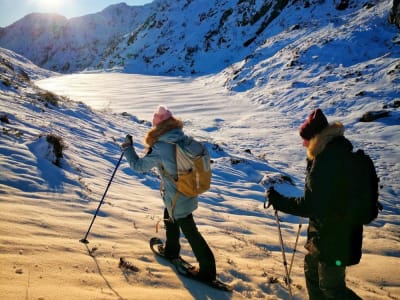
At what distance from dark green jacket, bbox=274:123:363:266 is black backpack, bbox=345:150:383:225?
2.2 inches

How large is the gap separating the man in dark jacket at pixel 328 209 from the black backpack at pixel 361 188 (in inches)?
2.2

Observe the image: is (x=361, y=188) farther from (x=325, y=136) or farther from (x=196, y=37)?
(x=196, y=37)

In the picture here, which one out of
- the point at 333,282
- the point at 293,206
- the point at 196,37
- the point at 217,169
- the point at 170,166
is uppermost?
the point at 196,37

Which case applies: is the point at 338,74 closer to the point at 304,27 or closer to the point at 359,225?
the point at 304,27

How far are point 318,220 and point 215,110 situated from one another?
19404 millimetres

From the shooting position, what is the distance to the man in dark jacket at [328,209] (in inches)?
113

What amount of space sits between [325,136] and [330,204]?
0.61 metres

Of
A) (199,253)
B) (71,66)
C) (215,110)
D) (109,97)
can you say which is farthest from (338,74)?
(71,66)

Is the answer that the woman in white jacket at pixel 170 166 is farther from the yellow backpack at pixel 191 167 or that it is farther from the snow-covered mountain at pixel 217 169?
the snow-covered mountain at pixel 217 169

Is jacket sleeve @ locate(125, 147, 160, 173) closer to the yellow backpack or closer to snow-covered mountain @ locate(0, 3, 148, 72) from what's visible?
the yellow backpack

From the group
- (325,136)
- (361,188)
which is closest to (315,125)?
(325,136)

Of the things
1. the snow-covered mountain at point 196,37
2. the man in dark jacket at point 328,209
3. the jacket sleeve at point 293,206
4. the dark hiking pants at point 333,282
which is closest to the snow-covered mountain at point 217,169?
the dark hiking pants at point 333,282

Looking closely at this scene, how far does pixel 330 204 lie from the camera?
9.48ft

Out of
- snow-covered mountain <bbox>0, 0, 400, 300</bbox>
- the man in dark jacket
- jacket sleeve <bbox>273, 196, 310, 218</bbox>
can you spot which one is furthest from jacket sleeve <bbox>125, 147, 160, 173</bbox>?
the man in dark jacket
